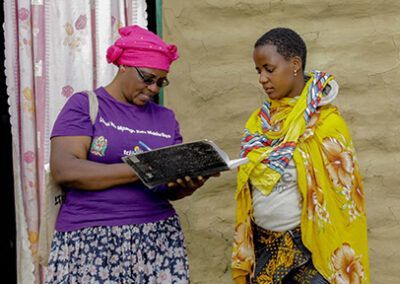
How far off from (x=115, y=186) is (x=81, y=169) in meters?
0.17

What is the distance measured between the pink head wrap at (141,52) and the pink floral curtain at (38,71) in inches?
41.5

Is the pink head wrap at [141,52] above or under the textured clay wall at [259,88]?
above

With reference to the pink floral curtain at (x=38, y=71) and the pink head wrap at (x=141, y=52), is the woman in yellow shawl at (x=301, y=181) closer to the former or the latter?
the pink head wrap at (x=141, y=52)

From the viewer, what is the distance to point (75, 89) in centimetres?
461

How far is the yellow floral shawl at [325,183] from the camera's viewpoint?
11.4 ft

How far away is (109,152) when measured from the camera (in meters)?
3.46

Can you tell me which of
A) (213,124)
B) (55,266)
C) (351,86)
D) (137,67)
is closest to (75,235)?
(55,266)

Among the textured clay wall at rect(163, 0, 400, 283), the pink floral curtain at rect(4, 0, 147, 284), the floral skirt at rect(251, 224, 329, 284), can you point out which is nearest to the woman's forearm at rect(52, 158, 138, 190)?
the floral skirt at rect(251, 224, 329, 284)

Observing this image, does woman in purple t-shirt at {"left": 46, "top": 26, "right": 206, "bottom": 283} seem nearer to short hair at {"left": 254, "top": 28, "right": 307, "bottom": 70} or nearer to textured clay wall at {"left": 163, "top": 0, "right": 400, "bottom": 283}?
short hair at {"left": 254, "top": 28, "right": 307, "bottom": 70}

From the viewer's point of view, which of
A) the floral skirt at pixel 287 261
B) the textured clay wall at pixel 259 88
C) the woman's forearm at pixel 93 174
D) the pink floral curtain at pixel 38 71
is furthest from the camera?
the pink floral curtain at pixel 38 71

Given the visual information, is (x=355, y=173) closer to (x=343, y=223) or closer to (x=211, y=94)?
(x=343, y=223)

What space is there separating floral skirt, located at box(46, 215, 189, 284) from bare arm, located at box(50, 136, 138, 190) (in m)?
0.20

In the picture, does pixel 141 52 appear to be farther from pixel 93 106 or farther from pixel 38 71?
pixel 38 71

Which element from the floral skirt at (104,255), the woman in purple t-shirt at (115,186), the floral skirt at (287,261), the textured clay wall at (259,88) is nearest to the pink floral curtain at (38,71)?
the textured clay wall at (259,88)
